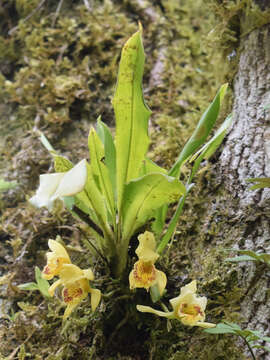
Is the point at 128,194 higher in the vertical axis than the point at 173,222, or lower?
higher

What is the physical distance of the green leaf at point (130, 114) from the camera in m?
0.95

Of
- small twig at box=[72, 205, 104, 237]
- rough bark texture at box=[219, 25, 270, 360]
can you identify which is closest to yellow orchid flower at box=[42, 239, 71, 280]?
small twig at box=[72, 205, 104, 237]

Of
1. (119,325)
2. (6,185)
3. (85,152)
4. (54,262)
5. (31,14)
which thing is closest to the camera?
(54,262)

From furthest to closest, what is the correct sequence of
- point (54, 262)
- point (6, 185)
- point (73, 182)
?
point (6, 185) < point (54, 262) < point (73, 182)

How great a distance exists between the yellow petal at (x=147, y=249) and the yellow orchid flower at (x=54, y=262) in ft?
0.68

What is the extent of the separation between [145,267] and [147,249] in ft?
0.16

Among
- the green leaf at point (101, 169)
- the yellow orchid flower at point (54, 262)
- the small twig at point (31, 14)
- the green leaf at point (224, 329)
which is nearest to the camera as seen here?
the green leaf at point (224, 329)

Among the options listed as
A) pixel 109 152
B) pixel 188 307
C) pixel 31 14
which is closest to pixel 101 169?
pixel 109 152

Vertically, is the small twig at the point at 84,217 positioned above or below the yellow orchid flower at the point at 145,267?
above

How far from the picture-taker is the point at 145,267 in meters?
0.94

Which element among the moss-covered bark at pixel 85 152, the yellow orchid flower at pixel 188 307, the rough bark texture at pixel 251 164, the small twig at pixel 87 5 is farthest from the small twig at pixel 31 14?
the yellow orchid flower at pixel 188 307

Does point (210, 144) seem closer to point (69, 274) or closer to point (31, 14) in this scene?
point (69, 274)

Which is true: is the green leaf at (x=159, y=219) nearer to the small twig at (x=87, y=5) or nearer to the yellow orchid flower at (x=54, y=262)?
the yellow orchid flower at (x=54, y=262)

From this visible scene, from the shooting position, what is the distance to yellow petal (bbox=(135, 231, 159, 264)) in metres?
0.93
